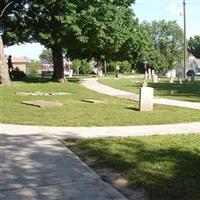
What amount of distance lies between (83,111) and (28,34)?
21189mm

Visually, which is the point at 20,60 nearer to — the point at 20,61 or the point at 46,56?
the point at 20,61

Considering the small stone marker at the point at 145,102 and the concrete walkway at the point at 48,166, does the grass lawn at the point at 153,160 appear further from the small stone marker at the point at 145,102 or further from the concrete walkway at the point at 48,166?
the small stone marker at the point at 145,102

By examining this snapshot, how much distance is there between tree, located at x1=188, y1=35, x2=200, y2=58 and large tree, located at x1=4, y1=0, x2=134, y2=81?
11701 cm

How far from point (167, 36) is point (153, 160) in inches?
4374

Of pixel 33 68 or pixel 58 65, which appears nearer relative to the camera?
pixel 58 65

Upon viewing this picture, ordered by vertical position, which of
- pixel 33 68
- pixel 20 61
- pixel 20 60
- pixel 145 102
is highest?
pixel 20 60

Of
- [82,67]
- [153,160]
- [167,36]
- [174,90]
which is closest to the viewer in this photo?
[153,160]

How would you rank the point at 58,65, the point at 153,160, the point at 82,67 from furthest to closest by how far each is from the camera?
the point at 82,67
the point at 58,65
the point at 153,160

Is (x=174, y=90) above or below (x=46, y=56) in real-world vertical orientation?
below

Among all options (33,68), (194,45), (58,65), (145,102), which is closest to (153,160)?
(145,102)

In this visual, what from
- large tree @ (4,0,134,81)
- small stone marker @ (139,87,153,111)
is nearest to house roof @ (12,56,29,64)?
large tree @ (4,0,134,81)

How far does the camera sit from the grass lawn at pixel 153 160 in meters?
6.24

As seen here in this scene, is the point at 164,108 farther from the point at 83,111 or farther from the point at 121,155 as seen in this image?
the point at 121,155

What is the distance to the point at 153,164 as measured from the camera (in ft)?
24.4
